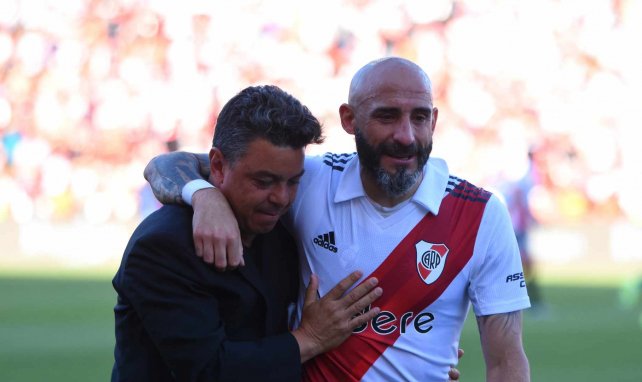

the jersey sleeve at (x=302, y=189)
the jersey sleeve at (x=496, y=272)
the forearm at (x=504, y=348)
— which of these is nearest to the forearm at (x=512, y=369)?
the forearm at (x=504, y=348)

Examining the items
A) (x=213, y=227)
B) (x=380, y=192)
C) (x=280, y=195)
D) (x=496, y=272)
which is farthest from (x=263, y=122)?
(x=496, y=272)

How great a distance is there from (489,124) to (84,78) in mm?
8478

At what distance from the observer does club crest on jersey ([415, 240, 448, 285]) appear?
3562mm

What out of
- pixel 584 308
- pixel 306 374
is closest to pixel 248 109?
pixel 306 374

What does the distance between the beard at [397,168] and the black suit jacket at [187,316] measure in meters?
0.51

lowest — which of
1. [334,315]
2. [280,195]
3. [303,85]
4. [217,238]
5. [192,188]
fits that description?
[334,315]

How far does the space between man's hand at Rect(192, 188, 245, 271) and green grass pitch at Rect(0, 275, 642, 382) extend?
5.84 metres

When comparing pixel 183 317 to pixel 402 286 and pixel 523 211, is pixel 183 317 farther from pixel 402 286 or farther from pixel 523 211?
pixel 523 211

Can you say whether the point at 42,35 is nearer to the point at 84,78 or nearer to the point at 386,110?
the point at 84,78

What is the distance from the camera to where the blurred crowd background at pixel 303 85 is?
827 inches

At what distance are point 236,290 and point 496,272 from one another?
88cm

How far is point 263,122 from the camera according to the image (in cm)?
331

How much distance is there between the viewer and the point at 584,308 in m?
13.9

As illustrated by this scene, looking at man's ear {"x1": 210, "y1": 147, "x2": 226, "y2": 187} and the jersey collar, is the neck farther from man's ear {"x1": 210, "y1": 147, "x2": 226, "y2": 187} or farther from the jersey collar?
man's ear {"x1": 210, "y1": 147, "x2": 226, "y2": 187}
